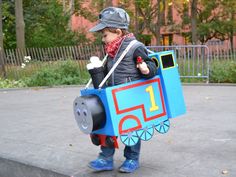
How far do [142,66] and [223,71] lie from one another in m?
9.82

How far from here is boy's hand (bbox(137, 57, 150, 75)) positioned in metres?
3.84

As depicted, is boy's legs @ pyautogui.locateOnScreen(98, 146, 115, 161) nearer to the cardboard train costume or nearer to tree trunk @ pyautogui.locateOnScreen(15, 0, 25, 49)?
the cardboard train costume

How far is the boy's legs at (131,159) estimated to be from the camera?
13.8 ft

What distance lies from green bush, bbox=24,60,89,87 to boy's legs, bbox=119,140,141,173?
32.9ft

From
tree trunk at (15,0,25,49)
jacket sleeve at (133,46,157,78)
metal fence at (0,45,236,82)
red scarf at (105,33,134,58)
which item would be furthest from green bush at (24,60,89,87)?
jacket sleeve at (133,46,157,78)

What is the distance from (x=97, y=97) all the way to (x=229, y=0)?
35917 mm

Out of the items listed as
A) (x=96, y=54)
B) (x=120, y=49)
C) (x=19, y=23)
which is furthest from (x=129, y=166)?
(x=19, y=23)

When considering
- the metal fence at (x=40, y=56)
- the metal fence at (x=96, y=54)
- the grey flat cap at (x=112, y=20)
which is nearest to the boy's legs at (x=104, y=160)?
the grey flat cap at (x=112, y=20)

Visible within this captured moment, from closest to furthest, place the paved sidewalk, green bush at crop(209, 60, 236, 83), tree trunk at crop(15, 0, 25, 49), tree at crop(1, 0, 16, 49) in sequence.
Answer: the paved sidewalk → green bush at crop(209, 60, 236, 83) → tree trunk at crop(15, 0, 25, 49) → tree at crop(1, 0, 16, 49)

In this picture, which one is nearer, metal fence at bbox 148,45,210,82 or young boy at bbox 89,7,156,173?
young boy at bbox 89,7,156,173

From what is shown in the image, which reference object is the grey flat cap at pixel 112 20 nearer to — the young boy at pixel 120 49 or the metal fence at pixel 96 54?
the young boy at pixel 120 49

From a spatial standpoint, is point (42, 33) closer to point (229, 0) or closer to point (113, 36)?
point (229, 0)

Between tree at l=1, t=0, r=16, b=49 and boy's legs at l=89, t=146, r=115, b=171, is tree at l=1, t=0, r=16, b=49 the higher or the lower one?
the higher one

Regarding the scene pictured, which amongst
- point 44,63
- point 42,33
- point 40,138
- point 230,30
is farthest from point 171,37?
point 40,138
